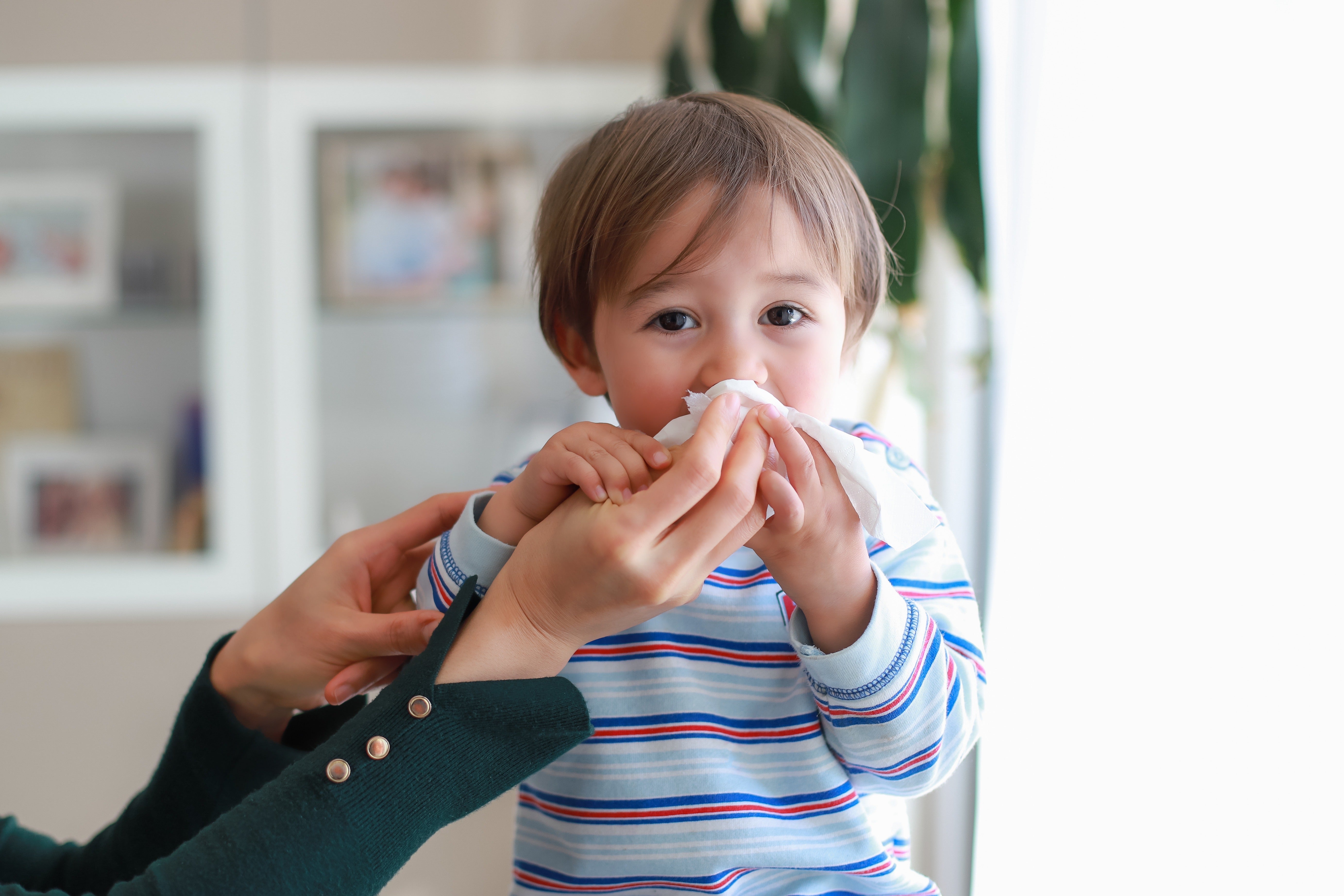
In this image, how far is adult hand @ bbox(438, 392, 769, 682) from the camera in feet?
1.76

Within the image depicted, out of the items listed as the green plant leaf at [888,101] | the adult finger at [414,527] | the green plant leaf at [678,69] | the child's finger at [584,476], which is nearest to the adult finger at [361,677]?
the adult finger at [414,527]

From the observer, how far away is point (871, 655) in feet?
1.95

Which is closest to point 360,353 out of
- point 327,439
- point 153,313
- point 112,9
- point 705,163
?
point 327,439

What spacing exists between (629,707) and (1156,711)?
566 mm

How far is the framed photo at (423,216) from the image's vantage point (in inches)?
74.2

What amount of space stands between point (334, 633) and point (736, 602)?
337 mm

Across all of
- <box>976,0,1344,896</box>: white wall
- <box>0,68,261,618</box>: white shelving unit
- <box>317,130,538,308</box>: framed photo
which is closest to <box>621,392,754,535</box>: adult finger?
<box>976,0,1344,896</box>: white wall

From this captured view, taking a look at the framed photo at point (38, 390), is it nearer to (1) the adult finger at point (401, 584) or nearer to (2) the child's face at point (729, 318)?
(1) the adult finger at point (401, 584)

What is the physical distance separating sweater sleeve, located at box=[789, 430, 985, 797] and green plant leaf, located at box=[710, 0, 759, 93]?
987 millimetres

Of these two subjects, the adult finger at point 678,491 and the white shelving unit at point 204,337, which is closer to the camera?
the adult finger at point 678,491

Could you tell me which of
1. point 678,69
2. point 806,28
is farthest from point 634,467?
point 678,69

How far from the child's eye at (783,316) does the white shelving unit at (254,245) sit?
1.34 metres

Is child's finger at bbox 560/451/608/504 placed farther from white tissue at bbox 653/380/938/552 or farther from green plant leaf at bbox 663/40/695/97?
green plant leaf at bbox 663/40/695/97

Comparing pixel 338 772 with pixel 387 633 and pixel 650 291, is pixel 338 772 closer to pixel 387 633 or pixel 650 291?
pixel 387 633
